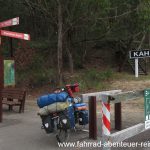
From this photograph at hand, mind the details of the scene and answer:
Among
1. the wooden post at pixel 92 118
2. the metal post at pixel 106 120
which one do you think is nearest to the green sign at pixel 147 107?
the wooden post at pixel 92 118

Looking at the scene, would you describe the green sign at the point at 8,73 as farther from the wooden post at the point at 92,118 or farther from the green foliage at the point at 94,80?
the wooden post at the point at 92,118

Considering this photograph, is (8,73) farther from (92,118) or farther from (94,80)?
(94,80)

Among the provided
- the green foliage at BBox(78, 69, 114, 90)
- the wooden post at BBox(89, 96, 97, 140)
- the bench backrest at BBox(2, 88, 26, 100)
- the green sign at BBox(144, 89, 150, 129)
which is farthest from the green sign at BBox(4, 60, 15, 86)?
the green sign at BBox(144, 89, 150, 129)

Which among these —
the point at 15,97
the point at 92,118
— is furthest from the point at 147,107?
the point at 15,97

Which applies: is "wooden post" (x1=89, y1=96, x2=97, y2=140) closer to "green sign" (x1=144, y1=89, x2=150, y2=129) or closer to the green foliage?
"green sign" (x1=144, y1=89, x2=150, y2=129)

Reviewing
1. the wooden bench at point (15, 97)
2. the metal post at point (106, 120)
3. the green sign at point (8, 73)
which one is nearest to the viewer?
the metal post at point (106, 120)

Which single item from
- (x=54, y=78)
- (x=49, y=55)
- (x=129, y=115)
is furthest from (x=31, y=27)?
(x=129, y=115)

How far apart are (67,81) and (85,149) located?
13.3 metres

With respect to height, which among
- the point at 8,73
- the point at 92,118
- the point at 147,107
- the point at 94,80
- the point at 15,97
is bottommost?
the point at 92,118

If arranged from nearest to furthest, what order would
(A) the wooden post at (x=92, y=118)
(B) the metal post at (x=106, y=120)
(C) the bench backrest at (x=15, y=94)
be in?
1. (B) the metal post at (x=106, y=120)
2. (A) the wooden post at (x=92, y=118)
3. (C) the bench backrest at (x=15, y=94)

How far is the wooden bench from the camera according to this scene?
543 inches

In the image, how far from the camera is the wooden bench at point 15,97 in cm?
1380

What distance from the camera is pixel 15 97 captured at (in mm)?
14094

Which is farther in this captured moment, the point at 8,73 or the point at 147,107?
the point at 8,73
